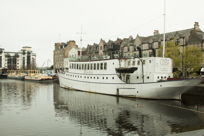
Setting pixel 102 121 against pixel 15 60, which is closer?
pixel 102 121

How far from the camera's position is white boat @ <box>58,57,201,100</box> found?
29812 millimetres

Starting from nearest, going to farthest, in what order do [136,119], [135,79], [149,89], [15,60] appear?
[136,119] → [149,89] → [135,79] → [15,60]

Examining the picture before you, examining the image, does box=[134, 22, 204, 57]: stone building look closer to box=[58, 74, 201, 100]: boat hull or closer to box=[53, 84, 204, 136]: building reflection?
box=[58, 74, 201, 100]: boat hull

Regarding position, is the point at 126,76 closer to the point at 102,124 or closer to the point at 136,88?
the point at 136,88

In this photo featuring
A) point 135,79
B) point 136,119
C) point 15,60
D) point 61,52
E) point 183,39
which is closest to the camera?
point 136,119

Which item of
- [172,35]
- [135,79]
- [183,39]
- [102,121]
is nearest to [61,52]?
[172,35]

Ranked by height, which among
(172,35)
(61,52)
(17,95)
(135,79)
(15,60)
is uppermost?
(172,35)

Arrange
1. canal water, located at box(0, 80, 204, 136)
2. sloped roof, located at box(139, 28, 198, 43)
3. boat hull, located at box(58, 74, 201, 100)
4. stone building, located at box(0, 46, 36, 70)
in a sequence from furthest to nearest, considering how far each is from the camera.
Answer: stone building, located at box(0, 46, 36, 70)
sloped roof, located at box(139, 28, 198, 43)
boat hull, located at box(58, 74, 201, 100)
canal water, located at box(0, 80, 204, 136)

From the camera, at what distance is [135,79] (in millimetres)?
34375

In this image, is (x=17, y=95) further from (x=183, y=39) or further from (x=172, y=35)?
(x=172, y=35)

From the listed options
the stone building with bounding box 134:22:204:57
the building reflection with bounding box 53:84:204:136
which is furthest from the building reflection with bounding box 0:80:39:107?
the stone building with bounding box 134:22:204:57

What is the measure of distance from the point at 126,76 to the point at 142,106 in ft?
30.0

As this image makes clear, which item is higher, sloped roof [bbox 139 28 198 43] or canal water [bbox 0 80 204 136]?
sloped roof [bbox 139 28 198 43]

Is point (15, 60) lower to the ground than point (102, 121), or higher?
higher
